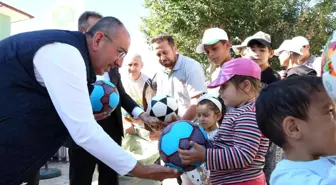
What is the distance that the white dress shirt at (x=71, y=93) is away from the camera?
237 cm

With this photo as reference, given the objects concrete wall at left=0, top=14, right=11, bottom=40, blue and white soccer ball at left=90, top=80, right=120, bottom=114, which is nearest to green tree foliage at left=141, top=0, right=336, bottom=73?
concrete wall at left=0, top=14, right=11, bottom=40

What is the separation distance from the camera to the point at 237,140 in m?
2.53

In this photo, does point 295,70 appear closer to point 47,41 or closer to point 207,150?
point 207,150

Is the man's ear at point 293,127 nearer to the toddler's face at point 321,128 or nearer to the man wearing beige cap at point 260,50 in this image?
the toddler's face at point 321,128

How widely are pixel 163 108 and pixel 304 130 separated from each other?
97.7 inches

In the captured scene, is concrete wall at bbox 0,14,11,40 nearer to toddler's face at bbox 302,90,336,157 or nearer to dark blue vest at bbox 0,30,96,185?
dark blue vest at bbox 0,30,96,185

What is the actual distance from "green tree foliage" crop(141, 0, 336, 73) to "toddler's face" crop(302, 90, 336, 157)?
49.9 feet

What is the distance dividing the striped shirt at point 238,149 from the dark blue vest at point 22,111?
3.82ft

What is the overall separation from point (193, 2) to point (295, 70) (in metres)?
13.0

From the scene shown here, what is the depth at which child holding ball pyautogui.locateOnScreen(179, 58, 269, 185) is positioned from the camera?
2.52 meters

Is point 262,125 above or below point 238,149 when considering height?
above

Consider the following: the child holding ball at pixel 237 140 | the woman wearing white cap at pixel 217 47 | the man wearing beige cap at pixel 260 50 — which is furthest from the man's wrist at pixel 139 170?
the man wearing beige cap at pixel 260 50

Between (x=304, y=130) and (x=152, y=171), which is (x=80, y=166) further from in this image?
(x=304, y=130)

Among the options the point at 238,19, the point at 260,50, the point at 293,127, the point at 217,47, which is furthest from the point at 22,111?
the point at 238,19
